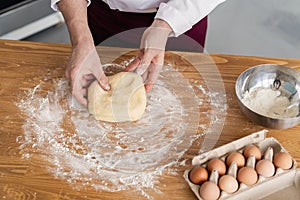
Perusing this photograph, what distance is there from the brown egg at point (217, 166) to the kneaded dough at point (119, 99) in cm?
23

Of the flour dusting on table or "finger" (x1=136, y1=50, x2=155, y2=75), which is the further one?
"finger" (x1=136, y1=50, x2=155, y2=75)

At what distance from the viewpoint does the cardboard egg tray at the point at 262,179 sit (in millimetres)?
873

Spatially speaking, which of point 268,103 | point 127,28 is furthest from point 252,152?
point 127,28

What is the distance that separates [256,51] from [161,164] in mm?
1364

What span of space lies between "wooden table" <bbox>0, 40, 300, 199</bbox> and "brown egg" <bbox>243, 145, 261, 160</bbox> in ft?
0.22

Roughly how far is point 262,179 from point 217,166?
0.09 meters

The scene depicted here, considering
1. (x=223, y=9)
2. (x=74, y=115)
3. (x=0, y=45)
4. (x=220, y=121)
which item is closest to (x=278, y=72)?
(x=220, y=121)

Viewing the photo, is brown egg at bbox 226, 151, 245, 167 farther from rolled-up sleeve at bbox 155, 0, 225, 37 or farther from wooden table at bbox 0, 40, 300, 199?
rolled-up sleeve at bbox 155, 0, 225, 37

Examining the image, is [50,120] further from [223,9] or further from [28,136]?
[223,9]

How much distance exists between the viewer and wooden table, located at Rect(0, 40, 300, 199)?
0.90m

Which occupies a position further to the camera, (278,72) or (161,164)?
(278,72)

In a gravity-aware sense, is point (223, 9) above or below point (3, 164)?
below

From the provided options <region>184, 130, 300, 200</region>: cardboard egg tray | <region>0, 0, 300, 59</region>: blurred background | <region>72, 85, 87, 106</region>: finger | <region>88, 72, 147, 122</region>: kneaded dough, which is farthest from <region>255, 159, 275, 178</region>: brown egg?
<region>0, 0, 300, 59</region>: blurred background

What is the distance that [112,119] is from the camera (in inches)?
41.3
